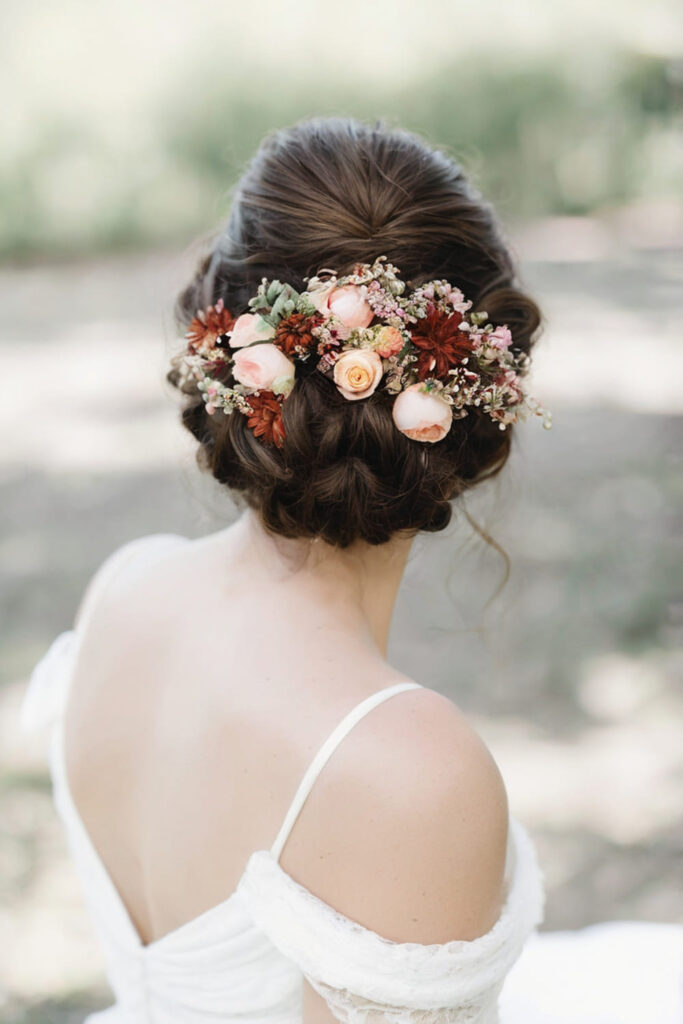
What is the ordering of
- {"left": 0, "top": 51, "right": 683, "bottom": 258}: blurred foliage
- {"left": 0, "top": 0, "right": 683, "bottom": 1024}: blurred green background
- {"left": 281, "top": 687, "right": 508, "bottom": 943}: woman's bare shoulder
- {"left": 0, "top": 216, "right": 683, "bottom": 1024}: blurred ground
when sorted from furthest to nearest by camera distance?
{"left": 0, "top": 51, "right": 683, "bottom": 258}: blurred foliage < {"left": 0, "top": 0, "right": 683, "bottom": 1024}: blurred green background < {"left": 0, "top": 216, "right": 683, "bottom": 1024}: blurred ground < {"left": 281, "top": 687, "right": 508, "bottom": 943}: woman's bare shoulder

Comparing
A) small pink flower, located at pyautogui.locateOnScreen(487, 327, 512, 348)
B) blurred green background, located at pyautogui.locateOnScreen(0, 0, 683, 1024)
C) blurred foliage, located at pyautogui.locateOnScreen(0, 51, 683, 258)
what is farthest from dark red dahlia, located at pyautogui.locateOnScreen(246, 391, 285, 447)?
blurred foliage, located at pyautogui.locateOnScreen(0, 51, 683, 258)

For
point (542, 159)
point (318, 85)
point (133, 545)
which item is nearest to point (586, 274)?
point (542, 159)

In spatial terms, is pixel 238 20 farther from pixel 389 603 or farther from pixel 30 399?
pixel 389 603

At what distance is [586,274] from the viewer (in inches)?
296

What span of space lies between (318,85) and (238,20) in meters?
0.78

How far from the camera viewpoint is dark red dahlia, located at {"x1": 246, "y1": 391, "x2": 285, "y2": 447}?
4.26 feet

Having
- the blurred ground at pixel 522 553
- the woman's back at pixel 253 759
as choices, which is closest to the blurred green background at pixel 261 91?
the blurred ground at pixel 522 553

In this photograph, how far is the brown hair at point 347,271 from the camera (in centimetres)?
132

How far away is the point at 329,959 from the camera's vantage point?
1.24 meters

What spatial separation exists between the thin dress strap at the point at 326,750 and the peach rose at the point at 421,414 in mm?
316

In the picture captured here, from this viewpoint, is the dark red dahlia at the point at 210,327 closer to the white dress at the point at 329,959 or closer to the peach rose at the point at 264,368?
the peach rose at the point at 264,368

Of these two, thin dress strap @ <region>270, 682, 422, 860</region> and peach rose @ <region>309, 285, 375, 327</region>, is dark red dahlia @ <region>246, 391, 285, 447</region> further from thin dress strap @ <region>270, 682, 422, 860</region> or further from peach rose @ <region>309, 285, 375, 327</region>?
thin dress strap @ <region>270, 682, 422, 860</region>

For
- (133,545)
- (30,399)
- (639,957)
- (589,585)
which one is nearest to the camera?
(133,545)

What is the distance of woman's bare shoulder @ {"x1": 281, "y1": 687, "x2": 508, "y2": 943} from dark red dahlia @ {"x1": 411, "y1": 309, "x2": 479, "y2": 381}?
40 centimetres
